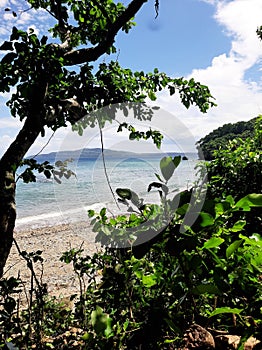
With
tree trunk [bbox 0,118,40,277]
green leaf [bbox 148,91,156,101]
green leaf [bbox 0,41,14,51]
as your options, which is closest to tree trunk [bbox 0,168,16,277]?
tree trunk [bbox 0,118,40,277]

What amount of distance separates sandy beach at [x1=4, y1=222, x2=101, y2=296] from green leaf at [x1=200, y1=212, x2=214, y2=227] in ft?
25.0

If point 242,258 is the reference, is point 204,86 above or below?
above

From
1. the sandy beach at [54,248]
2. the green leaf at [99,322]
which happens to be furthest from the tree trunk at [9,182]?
the sandy beach at [54,248]

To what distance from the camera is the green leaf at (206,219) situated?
0.66 metres

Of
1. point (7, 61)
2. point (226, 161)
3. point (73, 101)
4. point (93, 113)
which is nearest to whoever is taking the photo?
point (7, 61)

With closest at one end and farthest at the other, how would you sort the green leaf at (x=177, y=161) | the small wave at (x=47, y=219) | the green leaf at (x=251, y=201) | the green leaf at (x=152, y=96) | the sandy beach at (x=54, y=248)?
the green leaf at (x=251, y=201), the green leaf at (x=177, y=161), the green leaf at (x=152, y=96), the sandy beach at (x=54, y=248), the small wave at (x=47, y=219)

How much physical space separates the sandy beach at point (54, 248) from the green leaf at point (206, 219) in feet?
25.0

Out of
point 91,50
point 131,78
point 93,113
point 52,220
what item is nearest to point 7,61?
point 91,50

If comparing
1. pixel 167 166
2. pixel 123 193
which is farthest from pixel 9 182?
pixel 167 166

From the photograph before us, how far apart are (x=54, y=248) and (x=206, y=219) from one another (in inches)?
669

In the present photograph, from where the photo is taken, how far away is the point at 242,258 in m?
0.71

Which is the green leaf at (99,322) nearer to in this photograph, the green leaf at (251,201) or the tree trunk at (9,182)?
the green leaf at (251,201)

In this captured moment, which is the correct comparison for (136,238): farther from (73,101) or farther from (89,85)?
(89,85)

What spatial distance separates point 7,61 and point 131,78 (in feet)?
3.68
